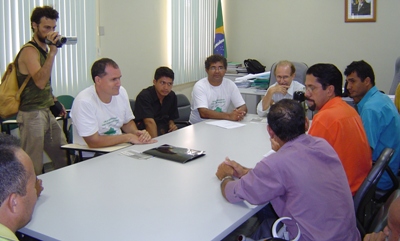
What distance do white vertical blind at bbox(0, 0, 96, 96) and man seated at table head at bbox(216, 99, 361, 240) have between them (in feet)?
9.09

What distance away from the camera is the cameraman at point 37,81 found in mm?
3014

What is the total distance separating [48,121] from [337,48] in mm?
4512

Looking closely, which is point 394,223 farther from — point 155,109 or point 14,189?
point 155,109

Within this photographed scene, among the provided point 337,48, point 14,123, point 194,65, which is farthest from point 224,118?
point 337,48

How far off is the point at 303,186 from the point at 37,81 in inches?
86.0

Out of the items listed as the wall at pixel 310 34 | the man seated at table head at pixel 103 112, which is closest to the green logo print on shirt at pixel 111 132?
the man seated at table head at pixel 103 112

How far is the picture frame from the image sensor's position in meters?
5.78

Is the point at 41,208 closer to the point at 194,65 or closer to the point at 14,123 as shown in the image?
the point at 14,123

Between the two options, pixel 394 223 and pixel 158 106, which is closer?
pixel 394 223

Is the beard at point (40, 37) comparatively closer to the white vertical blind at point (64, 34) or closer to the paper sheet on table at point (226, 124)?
the white vertical blind at point (64, 34)

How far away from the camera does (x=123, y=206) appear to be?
182 centimetres

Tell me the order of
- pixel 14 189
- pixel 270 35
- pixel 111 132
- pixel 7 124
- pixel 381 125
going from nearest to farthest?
pixel 14 189 → pixel 381 125 → pixel 111 132 → pixel 7 124 → pixel 270 35

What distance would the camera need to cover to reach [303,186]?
5.59 ft

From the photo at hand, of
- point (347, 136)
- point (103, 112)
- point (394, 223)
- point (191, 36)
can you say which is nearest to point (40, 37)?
point (103, 112)
